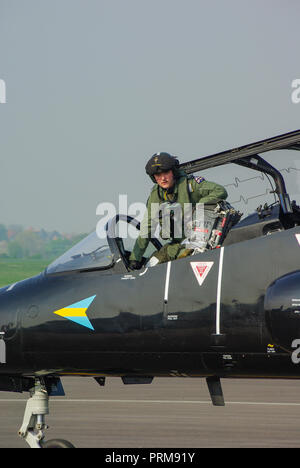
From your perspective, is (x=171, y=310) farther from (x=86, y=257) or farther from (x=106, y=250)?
(x=86, y=257)

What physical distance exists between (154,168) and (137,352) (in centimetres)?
223

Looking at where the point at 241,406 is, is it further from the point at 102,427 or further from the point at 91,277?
the point at 91,277

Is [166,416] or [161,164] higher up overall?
[161,164]

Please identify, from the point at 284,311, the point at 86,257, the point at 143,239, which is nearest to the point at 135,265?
the point at 143,239

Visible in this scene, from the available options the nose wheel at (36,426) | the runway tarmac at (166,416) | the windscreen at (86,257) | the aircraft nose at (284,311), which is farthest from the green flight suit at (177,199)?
the runway tarmac at (166,416)

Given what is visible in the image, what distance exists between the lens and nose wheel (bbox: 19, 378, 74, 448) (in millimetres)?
10016

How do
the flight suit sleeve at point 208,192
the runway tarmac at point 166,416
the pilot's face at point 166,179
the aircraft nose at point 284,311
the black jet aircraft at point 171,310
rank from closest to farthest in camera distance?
the aircraft nose at point 284,311 < the black jet aircraft at point 171,310 < the flight suit sleeve at point 208,192 < the pilot's face at point 166,179 < the runway tarmac at point 166,416

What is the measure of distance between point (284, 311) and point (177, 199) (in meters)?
2.11

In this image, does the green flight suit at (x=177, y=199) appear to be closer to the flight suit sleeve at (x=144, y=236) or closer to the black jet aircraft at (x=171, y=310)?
the flight suit sleeve at (x=144, y=236)

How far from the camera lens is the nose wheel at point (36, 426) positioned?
32.9ft

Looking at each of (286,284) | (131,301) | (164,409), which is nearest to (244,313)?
(286,284)

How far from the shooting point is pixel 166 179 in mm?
9969

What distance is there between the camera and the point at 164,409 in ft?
54.1

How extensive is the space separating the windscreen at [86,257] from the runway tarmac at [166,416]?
3.56 metres
